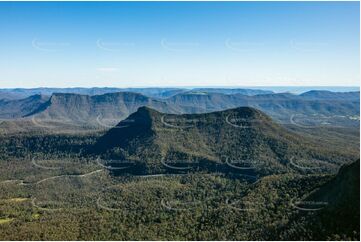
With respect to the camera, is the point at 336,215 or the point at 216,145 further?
the point at 216,145

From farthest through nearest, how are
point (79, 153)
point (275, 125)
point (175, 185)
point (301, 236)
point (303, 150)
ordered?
point (79, 153) < point (275, 125) < point (303, 150) < point (175, 185) < point (301, 236)

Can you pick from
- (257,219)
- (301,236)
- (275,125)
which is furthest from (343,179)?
(275,125)

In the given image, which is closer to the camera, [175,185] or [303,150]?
[175,185]

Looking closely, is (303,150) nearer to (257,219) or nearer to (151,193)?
(151,193)

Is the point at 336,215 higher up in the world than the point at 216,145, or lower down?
higher up

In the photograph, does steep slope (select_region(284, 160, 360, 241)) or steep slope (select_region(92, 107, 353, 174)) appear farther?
steep slope (select_region(92, 107, 353, 174))

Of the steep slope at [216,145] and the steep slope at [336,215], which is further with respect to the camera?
the steep slope at [216,145]

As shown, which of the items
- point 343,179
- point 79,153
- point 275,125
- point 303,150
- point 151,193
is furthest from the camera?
point 79,153

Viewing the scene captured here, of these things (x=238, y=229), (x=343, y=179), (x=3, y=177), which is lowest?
(x=3, y=177)
